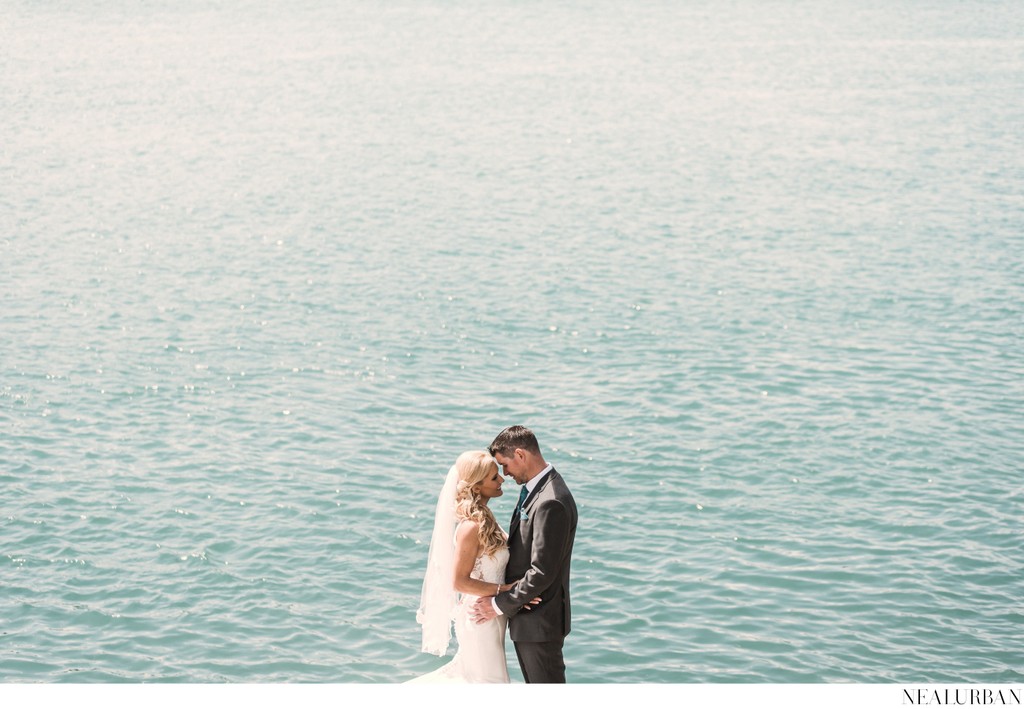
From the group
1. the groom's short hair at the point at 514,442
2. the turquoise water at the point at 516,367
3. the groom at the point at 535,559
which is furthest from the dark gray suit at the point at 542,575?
the turquoise water at the point at 516,367

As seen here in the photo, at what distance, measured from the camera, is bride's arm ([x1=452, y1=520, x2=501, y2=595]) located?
8883 millimetres

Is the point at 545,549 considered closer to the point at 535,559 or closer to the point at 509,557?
the point at 535,559

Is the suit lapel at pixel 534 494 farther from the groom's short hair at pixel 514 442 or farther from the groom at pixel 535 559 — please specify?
the groom's short hair at pixel 514 442

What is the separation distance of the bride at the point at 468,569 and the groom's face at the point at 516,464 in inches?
5.6

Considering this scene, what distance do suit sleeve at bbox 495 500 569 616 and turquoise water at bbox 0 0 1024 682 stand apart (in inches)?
211

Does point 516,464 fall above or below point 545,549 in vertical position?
above

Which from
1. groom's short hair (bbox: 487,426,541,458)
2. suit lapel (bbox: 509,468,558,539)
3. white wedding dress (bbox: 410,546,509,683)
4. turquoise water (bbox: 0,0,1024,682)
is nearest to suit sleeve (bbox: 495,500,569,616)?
suit lapel (bbox: 509,468,558,539)

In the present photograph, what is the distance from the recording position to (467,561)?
Result: 8.94 m

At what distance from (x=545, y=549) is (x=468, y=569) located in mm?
678

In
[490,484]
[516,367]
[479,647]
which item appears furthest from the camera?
[516,367]

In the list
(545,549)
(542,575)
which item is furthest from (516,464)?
(542,575)

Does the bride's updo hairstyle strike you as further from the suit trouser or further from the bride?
the suit trouser

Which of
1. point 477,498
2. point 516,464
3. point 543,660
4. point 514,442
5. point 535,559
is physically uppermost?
point 514,442

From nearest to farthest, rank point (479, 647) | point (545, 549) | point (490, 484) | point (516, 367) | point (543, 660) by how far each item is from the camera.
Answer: point (545, 549) < point (490, 484) < point (543, 660) < point (479, 647) < point (516, 367)
